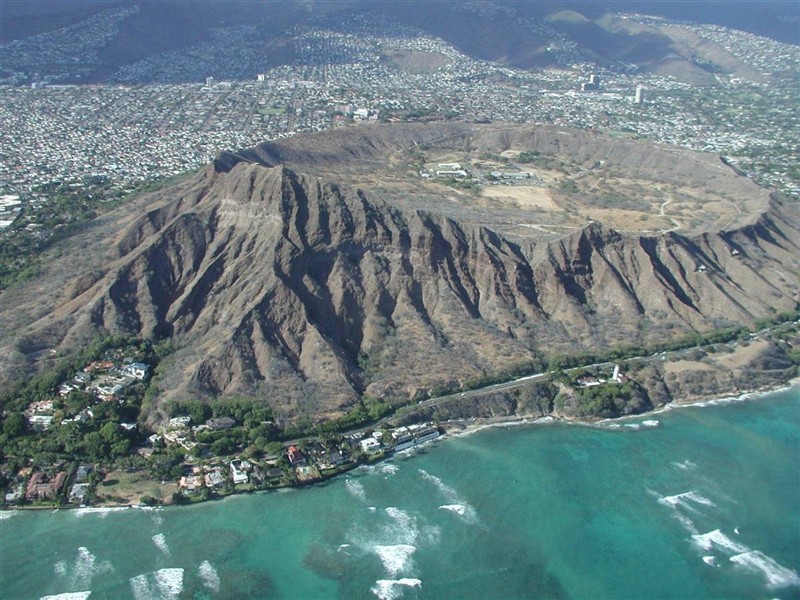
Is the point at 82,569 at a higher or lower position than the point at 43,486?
lower

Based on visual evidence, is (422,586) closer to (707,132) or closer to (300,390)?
(300,390)

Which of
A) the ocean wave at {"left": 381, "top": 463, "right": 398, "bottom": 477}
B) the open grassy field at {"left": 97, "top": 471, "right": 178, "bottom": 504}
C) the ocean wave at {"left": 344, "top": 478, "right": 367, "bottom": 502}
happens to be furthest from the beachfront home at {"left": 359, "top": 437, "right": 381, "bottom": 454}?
the open grassy field at {"left": 97, "top": 471, "right": 178, "bottom": 504}

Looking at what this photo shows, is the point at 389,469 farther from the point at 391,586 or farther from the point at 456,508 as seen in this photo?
the point at 391,586

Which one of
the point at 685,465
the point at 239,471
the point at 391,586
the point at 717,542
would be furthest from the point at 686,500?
the point at 239,471

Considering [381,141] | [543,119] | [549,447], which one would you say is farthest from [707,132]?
[549,447]

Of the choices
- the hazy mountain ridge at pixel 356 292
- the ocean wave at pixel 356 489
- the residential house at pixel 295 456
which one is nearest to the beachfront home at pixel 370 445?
the ocean wave at pixel 356 489

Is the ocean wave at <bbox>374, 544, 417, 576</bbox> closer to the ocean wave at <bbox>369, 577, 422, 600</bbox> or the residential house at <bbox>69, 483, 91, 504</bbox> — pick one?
the ocean wave at <bbox>369, 577, 422, 600</bbox>

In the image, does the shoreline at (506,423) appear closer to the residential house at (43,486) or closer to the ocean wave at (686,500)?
the residential house at (43,486)
